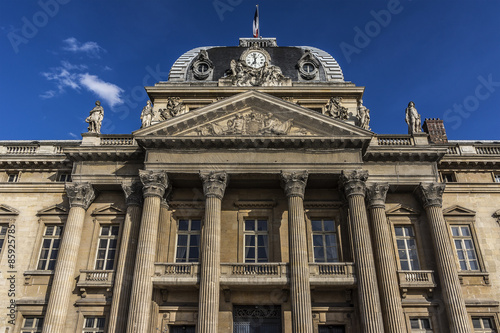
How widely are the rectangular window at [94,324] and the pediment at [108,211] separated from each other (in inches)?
215

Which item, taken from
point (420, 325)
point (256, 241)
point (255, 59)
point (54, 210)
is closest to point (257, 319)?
point (256, 241)

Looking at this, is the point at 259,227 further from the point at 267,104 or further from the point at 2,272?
the point at 2,272

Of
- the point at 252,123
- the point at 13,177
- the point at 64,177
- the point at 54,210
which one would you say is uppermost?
the point at 252,123

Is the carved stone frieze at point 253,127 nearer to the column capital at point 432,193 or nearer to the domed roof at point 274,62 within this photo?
the column capital at point 432,193

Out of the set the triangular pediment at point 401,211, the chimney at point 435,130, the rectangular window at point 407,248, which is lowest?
the rectangular window at point 407,248

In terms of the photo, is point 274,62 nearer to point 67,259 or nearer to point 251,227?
point 251,227

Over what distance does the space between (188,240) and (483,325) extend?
15.3 m

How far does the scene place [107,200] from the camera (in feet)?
75.3

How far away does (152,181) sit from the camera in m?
20.8

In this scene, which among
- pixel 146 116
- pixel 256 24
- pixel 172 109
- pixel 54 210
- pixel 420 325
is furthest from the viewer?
pixel 256 24

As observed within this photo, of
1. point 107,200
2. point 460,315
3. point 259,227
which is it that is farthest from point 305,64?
point 460,315

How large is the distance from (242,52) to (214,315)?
19.7 m

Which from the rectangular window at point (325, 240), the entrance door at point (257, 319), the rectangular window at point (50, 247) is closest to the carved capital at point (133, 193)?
the rectangular window at point (50, 247)

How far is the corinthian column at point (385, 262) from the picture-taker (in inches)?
716
